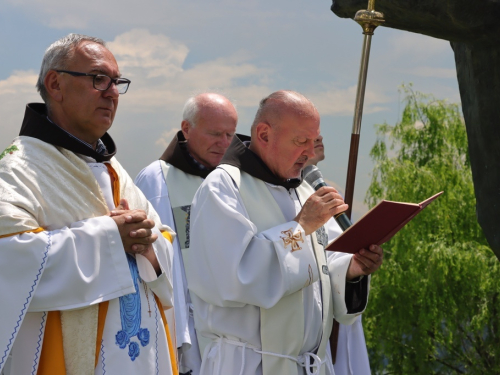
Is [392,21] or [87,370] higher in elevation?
[392,21]

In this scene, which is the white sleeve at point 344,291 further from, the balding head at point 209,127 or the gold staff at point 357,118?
the balding head at point 209,127

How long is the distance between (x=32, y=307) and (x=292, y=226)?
5.14 feet

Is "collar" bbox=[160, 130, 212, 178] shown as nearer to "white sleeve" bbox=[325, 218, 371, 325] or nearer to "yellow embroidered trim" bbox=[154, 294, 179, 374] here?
"white sleeve" bbox=[325, 218, 371, 325]

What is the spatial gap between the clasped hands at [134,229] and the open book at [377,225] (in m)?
1.00

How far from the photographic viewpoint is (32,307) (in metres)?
2.99

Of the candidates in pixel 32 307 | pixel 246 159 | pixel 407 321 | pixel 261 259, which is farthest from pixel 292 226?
pixel 407 321

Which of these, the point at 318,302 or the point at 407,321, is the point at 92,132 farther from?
the point at 407,321

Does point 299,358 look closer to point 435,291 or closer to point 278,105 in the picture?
point 278,105

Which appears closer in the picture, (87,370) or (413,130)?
(87,370)

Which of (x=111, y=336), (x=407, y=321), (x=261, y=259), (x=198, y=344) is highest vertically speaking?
(x=261, y=259)

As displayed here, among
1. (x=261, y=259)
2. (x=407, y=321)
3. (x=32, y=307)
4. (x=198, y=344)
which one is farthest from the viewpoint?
(x=407, y=321)

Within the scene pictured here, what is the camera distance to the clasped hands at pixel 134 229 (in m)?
3.21

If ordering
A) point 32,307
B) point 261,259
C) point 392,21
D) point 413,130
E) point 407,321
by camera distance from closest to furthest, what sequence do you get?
point 32,307 < point 261,259 < point 392,21 < point 407,321 < point 413,130

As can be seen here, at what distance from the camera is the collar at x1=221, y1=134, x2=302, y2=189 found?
4.38 meters
